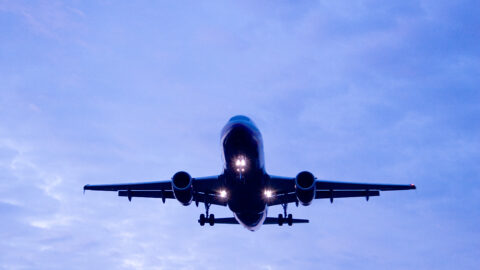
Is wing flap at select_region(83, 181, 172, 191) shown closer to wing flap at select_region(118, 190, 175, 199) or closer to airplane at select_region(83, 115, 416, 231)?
airplane at select_region(83, 115, 416, 231)

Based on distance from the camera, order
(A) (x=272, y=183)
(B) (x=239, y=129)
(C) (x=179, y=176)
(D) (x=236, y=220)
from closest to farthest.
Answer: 1. (B) (x=239, y=129)
2. (C) (x=179, y=176)
3. (A) (x=272, y=183)
4. (D) (x=236, y=220)

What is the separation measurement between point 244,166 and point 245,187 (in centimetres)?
187

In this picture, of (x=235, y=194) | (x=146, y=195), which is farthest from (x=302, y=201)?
(x=146, y=195)

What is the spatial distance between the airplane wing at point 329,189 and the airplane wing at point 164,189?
147 inches

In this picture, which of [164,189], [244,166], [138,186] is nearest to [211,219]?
[164,189]

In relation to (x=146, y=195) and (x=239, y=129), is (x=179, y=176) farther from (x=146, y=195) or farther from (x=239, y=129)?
(x=146, y=195)

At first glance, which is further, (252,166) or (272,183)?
(272,183)

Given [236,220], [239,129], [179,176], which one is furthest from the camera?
[236,220]

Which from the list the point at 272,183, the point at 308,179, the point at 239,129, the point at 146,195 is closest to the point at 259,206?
the point at 272,183

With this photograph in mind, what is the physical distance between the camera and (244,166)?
87.1ft

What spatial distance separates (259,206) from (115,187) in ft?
32.2

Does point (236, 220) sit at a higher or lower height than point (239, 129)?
lower

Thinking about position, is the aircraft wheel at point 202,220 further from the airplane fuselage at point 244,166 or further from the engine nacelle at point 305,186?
the engine nacelle at point 305,186

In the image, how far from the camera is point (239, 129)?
2528 centimetres
